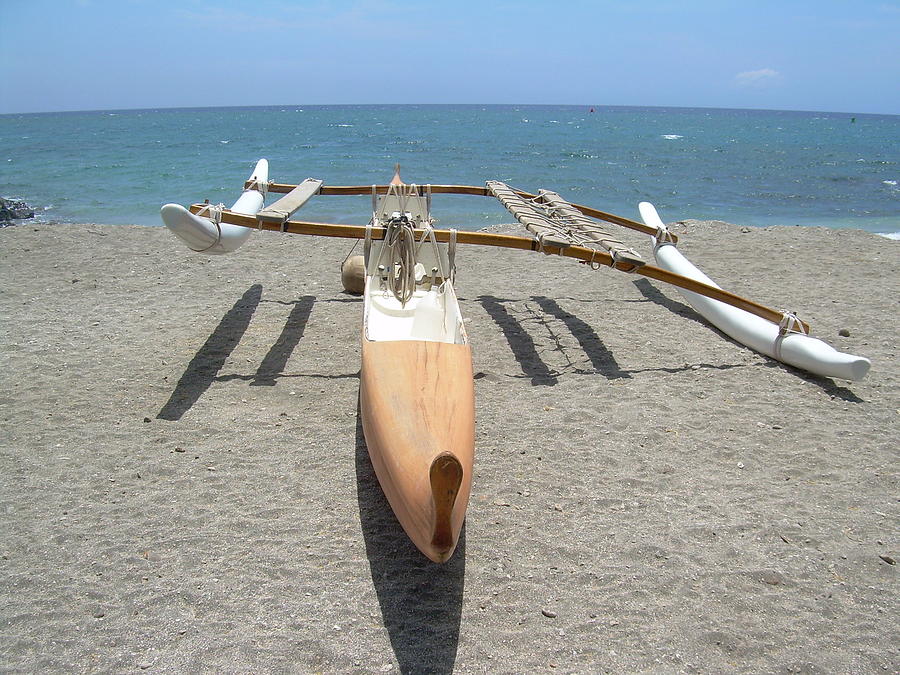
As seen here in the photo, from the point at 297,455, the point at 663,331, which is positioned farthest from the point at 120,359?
the point at 663,331

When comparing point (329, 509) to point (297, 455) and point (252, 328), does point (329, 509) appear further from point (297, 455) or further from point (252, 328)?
point (252, 328)

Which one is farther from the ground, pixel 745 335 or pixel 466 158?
pixel 466 158

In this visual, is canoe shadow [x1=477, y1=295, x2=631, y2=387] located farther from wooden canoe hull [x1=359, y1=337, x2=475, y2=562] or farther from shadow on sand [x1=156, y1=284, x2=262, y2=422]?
shadow on sand [x1=156, y1=284, x2=262, y2=422]

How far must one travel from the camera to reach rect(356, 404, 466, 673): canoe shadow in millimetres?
2121

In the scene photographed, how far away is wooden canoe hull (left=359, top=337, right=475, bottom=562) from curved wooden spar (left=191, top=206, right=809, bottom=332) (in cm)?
146

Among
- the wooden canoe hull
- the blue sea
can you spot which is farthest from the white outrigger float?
the blue sea

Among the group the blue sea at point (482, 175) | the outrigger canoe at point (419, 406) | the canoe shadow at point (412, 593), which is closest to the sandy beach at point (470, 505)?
the canoe shadow at point (412, 593)

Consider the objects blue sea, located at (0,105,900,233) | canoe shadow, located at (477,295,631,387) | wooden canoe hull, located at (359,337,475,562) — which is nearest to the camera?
wooden canoe hull, located at (359,337,475,562)

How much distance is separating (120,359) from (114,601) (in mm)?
2492

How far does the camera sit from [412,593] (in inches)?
93.5

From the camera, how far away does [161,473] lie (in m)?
3.09

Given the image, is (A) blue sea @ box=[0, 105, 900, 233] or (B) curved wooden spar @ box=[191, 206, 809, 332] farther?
(A) blue sea @ box=[0, 105, 900, 233]

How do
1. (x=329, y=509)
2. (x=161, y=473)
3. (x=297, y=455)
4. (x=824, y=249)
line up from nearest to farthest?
(x=329, y=509) → (x=161, y=473) → (x=297, y=455) → (x=824, y=249)

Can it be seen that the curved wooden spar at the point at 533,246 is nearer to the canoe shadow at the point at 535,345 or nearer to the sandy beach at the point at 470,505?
the sandy beach at the point at 470,505
